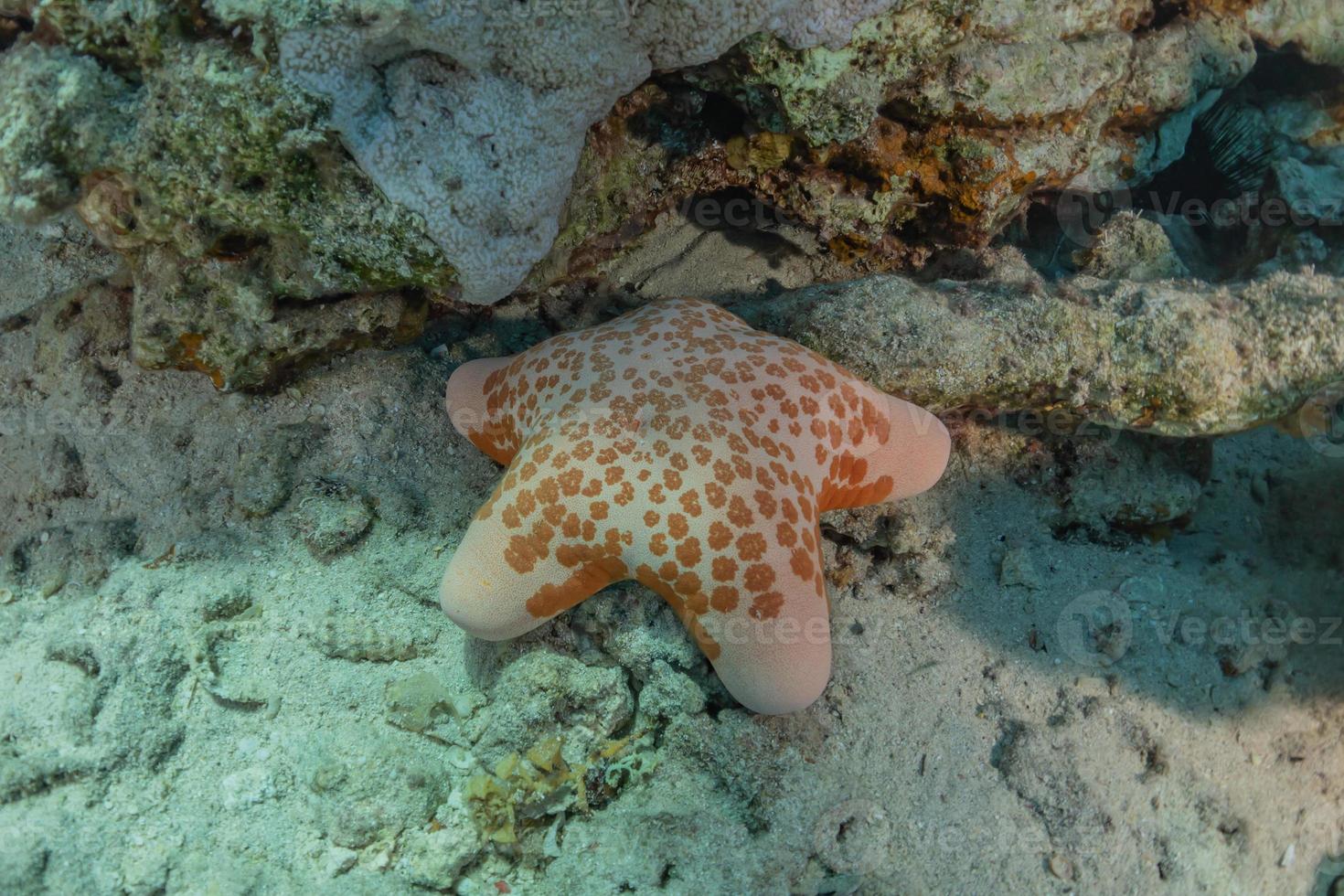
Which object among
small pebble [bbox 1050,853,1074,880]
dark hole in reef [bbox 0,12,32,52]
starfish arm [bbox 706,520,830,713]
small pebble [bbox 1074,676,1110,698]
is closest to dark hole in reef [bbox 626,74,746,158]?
starfish arm [bbox 706,520,830,713]

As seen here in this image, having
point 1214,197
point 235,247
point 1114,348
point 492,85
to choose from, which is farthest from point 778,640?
point 1214,197

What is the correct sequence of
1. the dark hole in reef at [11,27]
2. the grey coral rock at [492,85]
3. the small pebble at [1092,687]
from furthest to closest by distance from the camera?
1. the small pebble at [1092,687]
2. the dark hole in reef at [11,27]
3. the grey coral rock at [492,85]

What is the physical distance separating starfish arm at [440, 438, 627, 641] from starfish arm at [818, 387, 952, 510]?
3.37ft

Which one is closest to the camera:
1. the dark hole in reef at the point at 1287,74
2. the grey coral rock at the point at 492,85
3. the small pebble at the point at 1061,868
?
the grey coral rock at the point at 492,85

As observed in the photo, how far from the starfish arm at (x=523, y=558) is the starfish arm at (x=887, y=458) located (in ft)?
3.37

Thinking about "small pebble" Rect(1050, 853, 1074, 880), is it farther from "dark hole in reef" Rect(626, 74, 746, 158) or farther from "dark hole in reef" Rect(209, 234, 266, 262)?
"dark hole in reef" Rect(209, 234, 266, 262)

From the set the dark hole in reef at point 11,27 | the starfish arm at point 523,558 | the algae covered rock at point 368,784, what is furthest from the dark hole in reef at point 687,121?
the algae covered rock at point 368,784

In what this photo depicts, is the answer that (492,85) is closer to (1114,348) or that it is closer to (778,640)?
(778,640)

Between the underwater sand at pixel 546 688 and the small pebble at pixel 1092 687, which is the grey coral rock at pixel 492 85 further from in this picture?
the small pebble at pixel 1092 687

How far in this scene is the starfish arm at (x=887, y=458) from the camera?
310cm

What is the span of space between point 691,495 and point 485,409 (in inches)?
44.8

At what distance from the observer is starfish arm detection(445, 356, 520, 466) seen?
323 centimetres

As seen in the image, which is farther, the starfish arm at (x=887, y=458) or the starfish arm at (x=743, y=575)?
the starfish arm at (x=887, y=458)

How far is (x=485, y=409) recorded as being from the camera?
3281mm
